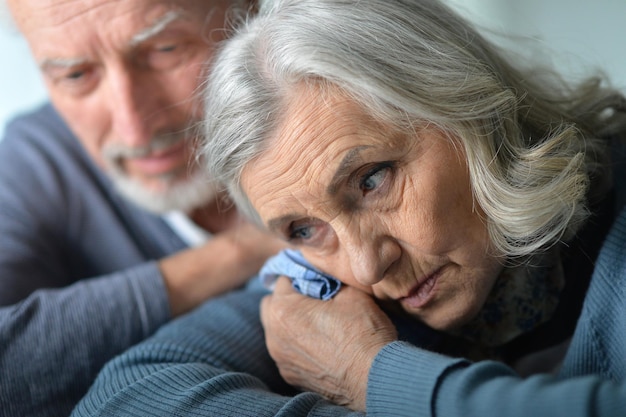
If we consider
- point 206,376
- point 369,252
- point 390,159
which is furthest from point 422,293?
point 206,376

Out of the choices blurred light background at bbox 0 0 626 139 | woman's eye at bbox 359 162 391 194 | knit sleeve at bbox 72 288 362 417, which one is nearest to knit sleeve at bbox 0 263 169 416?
knit sleeve at bbox 72 288 362 417

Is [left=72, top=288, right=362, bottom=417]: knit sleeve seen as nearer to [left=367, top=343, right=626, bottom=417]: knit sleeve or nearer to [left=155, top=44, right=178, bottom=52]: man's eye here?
[left=367, top=343, right=626, bottom=417]: knit sleeve

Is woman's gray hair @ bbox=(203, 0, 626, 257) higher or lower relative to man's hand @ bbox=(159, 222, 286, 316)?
higher

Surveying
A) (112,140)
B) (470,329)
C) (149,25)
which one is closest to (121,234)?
(112,140)

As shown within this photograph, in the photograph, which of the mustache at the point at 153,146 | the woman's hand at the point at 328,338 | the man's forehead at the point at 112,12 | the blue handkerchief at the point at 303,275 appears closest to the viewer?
the woman's hand at the point at 328,338

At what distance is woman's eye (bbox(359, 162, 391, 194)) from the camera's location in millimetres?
1078

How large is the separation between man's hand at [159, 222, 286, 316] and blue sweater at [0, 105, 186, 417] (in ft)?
0.20

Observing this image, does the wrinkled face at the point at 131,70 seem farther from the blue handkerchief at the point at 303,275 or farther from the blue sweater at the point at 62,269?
the blue handkerchief at the point at 303,275

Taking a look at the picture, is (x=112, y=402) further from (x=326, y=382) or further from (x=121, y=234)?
(x=121, y=234)

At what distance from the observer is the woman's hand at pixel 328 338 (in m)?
1.14

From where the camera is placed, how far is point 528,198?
3.55ft

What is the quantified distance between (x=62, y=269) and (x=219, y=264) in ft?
1.58

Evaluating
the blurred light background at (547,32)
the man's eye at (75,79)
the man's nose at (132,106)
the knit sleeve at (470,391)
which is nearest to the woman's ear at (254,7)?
the man's nose at (132,106)

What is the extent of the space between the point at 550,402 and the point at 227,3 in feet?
3.79
